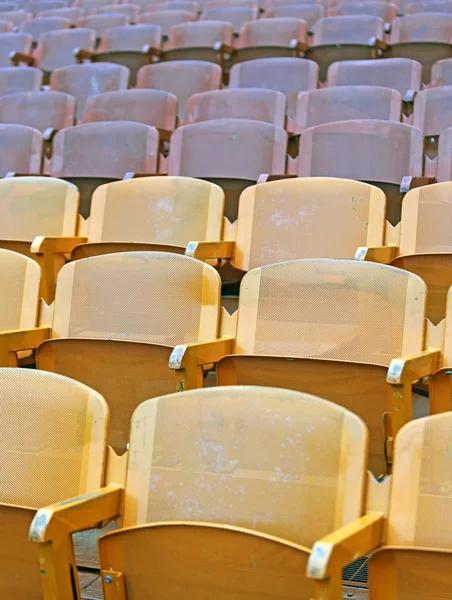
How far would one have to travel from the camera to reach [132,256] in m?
0.78

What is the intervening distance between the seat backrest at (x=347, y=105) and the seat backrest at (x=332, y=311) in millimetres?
→ 596

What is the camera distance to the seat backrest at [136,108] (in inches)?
54.8

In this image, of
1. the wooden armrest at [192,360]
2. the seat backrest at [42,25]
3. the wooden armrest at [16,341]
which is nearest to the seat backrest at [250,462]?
the wooden armrest at [192,360]

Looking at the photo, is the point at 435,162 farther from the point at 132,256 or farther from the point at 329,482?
the point at 329,482

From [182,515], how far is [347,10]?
1456 millimetres

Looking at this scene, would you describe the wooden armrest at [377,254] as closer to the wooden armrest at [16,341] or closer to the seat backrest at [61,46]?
the wooden armrest at [16,341]

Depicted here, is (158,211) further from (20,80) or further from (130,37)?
(130,37)

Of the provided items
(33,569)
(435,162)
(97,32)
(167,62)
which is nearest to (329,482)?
(33,569)

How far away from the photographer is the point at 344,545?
1.43 feet

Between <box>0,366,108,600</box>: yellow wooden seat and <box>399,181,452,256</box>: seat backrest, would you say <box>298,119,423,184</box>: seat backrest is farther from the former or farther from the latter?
<box>0,366,108,600</box>: yellow wooden seat

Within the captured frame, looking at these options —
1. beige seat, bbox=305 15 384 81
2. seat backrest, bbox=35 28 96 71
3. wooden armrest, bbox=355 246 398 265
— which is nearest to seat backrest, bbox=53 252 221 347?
wooden armrest, bbox=355 246 398 265

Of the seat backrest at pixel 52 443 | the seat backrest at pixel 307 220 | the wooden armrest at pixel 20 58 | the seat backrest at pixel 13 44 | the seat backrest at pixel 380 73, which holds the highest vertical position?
the seat backrest at pixel 13 44

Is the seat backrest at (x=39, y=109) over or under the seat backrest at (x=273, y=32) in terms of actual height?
under

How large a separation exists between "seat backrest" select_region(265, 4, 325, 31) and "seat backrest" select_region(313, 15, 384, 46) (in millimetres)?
89
